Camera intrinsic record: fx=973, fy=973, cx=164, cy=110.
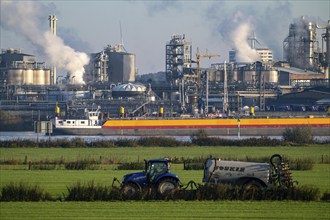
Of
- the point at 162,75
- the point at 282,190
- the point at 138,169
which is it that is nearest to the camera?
the point at 282,190

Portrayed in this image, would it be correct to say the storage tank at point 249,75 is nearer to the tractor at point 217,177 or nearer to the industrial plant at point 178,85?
the industrial plant at point 178,85

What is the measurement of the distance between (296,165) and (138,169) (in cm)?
622

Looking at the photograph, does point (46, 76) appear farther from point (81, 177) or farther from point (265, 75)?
point (81, 177)

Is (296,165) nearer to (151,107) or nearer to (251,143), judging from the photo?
(251,143)

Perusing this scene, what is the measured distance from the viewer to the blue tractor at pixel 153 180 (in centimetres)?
2452

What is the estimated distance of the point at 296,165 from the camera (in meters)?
37.8

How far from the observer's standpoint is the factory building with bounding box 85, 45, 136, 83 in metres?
143

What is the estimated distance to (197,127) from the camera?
99625mm

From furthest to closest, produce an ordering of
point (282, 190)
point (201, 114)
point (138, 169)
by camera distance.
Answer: point (201, 114) < point (138, 169) < point (282, 190)

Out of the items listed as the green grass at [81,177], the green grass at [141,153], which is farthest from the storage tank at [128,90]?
the green grass at [81,177]

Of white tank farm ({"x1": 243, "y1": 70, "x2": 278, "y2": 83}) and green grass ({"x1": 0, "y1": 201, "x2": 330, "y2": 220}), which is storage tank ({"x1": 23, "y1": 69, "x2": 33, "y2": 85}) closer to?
white tank farm ({"x1": 243, "y1": 70, "x2": 278, "y2": 83})

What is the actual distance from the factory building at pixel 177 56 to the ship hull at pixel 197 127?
116 ft

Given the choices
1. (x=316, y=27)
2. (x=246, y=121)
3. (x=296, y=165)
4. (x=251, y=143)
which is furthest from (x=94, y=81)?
(x=296, y=165)

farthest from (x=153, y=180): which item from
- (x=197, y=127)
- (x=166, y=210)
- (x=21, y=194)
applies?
(x=197, y=127)
